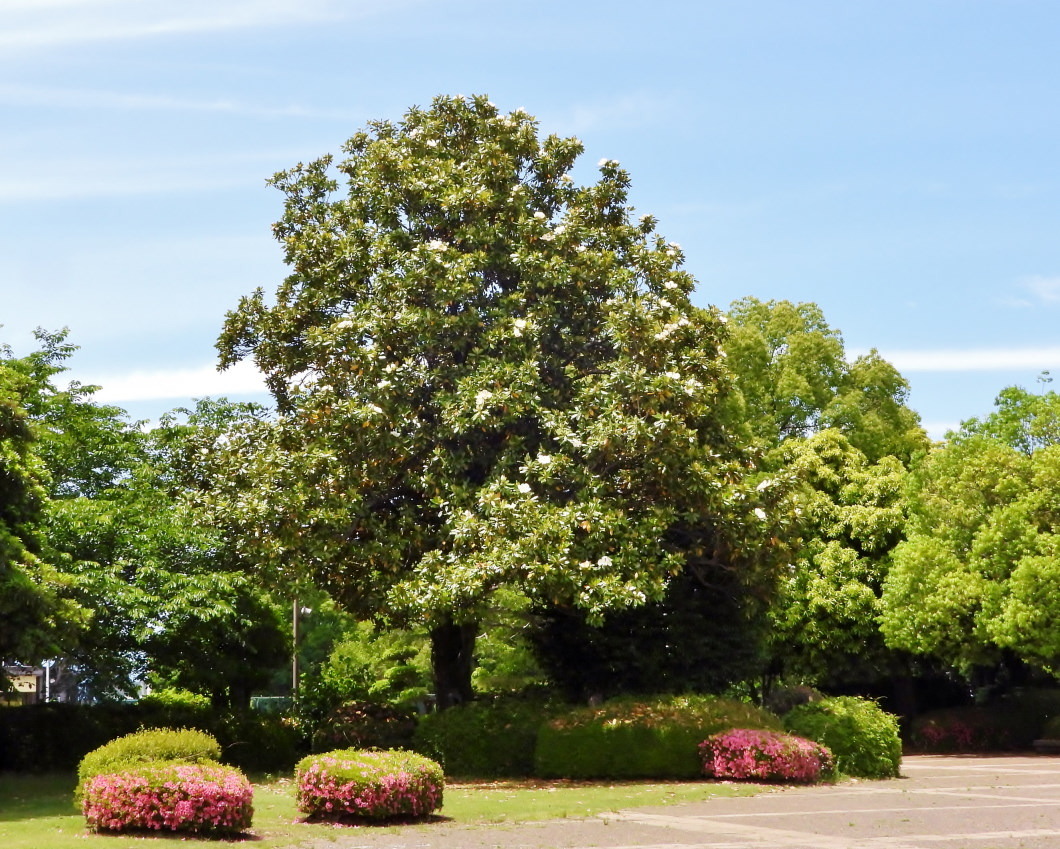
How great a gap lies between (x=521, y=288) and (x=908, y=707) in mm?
24925

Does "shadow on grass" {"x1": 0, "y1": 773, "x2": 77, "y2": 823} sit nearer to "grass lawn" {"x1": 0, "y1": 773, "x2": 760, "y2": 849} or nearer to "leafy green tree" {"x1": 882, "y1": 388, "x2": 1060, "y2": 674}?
"grass lawn" {"x1": 0, "y1": 773, "x2": 760, "y2": 849}

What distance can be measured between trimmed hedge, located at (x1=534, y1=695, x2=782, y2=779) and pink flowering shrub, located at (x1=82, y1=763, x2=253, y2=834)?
9113 millimetres

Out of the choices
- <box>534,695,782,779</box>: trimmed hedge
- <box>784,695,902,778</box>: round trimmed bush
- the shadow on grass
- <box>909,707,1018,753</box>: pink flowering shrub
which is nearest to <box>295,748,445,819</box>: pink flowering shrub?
the shadow on grass

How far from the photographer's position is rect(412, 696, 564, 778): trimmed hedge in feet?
80.7

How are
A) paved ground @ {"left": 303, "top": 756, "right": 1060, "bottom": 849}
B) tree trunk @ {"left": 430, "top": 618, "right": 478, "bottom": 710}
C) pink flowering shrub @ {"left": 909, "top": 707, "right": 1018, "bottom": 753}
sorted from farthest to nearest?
pink flowering shrub @ {"left": 909, "top": 707, "right": 1018, "bottom": 753} → tree trunk @ {"left": 430, "top": 618, "right": 478, "bottom": 710} → paved ground @ {"left": 303, "top": 756, "right": 1060, "bottom": 849}

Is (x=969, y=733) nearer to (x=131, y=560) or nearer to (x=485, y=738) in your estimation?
(x=485, y=738)

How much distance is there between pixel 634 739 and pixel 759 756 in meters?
2.35

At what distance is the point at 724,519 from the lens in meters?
25.3

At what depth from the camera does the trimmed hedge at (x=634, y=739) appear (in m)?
23.3

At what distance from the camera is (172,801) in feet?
50.2

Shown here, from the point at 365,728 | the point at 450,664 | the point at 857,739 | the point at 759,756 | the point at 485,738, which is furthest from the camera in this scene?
the point at 450,664

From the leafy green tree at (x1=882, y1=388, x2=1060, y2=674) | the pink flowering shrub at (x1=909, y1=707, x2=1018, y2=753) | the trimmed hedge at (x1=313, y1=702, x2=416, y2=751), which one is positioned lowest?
the pink flowering shrub at (x1=909, y1=707, x2=1018, y2=753)

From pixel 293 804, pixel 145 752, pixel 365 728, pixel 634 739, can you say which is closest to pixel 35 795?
pixel 293 804

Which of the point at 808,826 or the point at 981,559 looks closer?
the point at 808,826
